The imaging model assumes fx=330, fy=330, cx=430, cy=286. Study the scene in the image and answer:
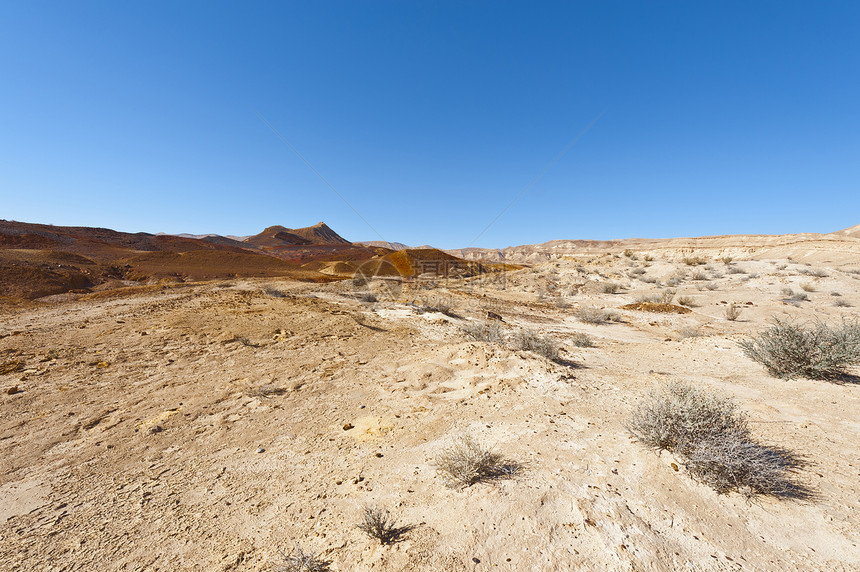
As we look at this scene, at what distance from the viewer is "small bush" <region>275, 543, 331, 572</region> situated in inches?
75.3

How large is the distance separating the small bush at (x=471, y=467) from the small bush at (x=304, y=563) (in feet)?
3.35

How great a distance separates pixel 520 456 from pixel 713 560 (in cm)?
134

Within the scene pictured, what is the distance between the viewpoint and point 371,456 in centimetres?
326

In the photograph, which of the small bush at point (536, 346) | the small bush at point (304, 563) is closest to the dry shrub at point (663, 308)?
the small bush at point (536, 346)

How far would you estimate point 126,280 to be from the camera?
18.7 m

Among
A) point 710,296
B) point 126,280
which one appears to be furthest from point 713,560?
point 126,280

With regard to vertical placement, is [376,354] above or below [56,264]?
below

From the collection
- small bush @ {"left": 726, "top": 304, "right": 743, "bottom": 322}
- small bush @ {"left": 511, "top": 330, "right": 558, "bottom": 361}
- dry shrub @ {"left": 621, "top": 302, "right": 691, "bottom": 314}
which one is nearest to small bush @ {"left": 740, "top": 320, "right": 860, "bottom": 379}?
small bush @ {"left": 511, "top": 330, "right": 558, "bottom": 361}

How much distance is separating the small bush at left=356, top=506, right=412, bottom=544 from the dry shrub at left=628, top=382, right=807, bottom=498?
2311 mm

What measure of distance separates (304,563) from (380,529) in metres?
0.46

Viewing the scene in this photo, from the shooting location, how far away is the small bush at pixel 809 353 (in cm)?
469

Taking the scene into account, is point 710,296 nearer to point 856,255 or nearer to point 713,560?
point 713,560

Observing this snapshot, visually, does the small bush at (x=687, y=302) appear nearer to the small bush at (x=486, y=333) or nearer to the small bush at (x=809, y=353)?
the small bush at (x=809, y=353)

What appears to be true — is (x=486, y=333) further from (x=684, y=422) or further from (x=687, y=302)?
(x=687, y=302)
